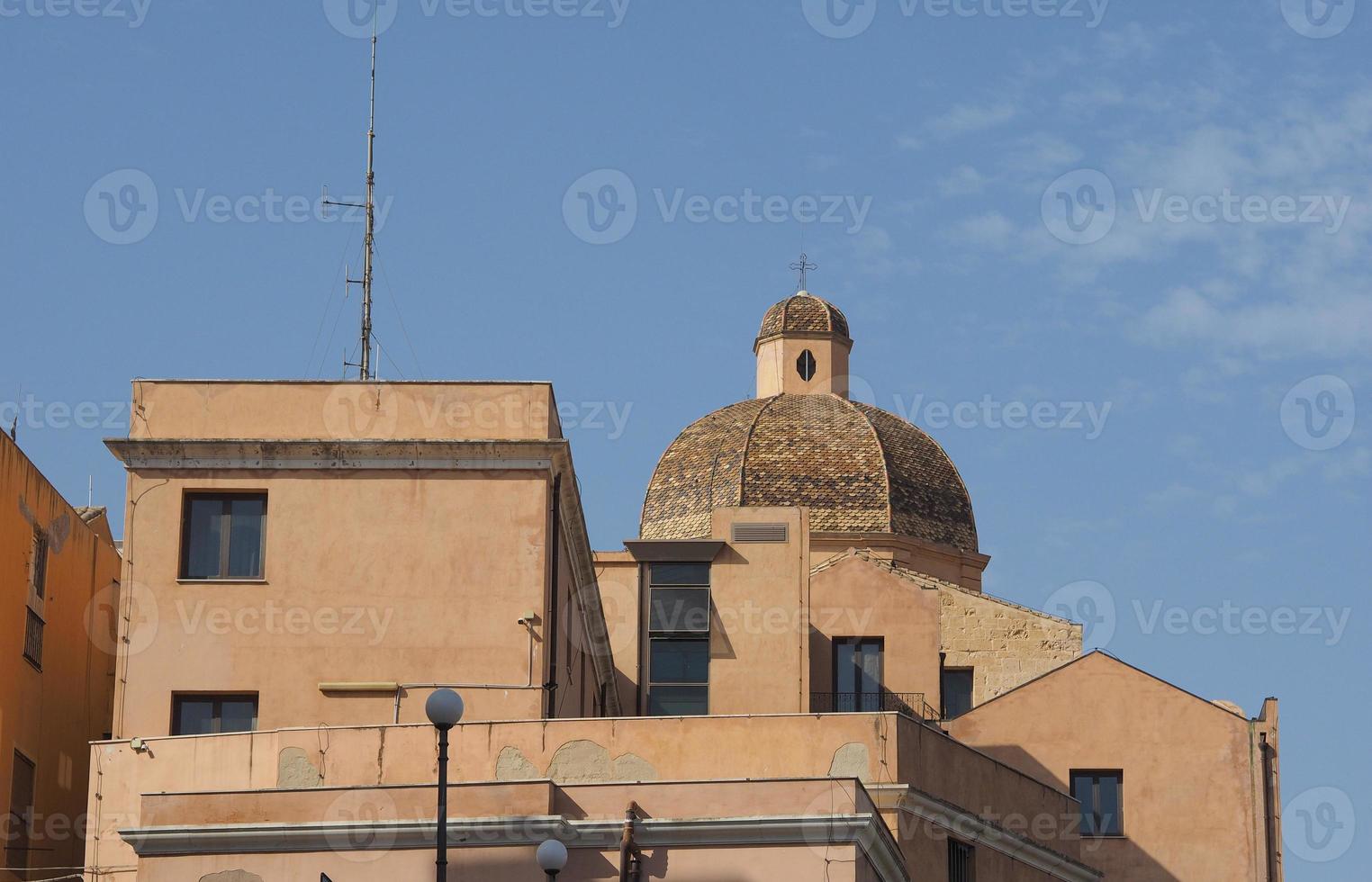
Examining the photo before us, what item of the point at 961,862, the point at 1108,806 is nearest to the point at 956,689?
the point at 1108,806

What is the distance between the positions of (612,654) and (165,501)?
15193 millimetres

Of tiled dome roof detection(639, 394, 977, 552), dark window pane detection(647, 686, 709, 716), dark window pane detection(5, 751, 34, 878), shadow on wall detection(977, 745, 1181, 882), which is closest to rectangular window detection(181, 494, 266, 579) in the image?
dark window pane detection(5, 751, 34, 878)

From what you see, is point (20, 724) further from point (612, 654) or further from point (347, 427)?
point (612, 654)

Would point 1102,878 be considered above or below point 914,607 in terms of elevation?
below

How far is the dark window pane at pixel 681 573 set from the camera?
53875mm

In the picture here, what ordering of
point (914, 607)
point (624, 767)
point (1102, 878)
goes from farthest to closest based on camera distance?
point (914, 607), point (1102, 878), point (624, 767)

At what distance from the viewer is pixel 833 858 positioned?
1289 inches

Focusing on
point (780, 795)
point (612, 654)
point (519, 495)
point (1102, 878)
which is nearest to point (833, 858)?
point (780, 795)

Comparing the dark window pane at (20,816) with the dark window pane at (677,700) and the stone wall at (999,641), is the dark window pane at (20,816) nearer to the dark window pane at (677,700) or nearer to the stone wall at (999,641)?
the dark window pane at (677,700)

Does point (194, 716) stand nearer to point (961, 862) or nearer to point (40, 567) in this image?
point (40, 567)

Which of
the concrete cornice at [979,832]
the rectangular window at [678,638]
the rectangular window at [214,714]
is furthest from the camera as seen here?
the rectangular window at [678,638]

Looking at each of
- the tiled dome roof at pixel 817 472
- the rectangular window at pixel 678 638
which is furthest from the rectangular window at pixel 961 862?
the tiled dome roof at pixel 817 472

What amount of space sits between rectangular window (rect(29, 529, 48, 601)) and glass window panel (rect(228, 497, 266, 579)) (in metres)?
3.20

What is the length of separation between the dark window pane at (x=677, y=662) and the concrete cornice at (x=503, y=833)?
2017 centimetres
